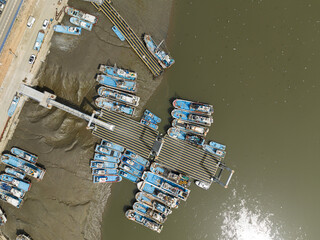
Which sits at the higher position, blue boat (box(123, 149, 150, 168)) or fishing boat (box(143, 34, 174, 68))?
fishing boat (box(143, 34, 174, 68))

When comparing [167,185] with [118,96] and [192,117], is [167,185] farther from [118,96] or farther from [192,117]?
[118,96]

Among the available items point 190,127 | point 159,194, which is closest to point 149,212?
point 159,194

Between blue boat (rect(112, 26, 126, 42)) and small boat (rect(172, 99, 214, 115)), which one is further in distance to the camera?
blue boat (rect(112, 26, 126, 42))

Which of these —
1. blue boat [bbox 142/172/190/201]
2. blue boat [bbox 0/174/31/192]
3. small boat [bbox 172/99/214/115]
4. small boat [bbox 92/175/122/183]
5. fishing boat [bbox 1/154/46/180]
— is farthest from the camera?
small boat [bbox 172/99/214/115]

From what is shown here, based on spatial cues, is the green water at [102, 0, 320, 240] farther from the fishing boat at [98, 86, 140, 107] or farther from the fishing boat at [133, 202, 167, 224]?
the fishing boat at [98, 86, 140, 107]

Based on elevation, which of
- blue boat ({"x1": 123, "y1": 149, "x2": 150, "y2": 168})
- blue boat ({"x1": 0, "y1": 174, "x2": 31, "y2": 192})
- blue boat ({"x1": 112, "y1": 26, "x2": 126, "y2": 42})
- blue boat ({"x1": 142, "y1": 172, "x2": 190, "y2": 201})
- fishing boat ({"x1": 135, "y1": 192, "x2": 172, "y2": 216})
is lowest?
blue boat ({"x1": 0, "y1": 174, "x2": 31, "y2": 192})

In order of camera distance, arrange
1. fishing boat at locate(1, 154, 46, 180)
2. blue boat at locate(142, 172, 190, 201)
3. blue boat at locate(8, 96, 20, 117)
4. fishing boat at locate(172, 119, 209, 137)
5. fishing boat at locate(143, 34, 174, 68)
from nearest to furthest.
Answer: blue boat at locate(8, 96, 20, 117), fishing boat at locate(1, 154, 46, 180), blue boat at locate(142, 172, 190, 201), fishing boat at locate(172, 119, 209, 137), fishing boat at locate(143, 34, 174, 68)

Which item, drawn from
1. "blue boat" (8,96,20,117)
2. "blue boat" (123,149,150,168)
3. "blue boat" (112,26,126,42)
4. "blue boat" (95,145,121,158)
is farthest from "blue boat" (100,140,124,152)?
"blue boat" (112,26,126,42)
